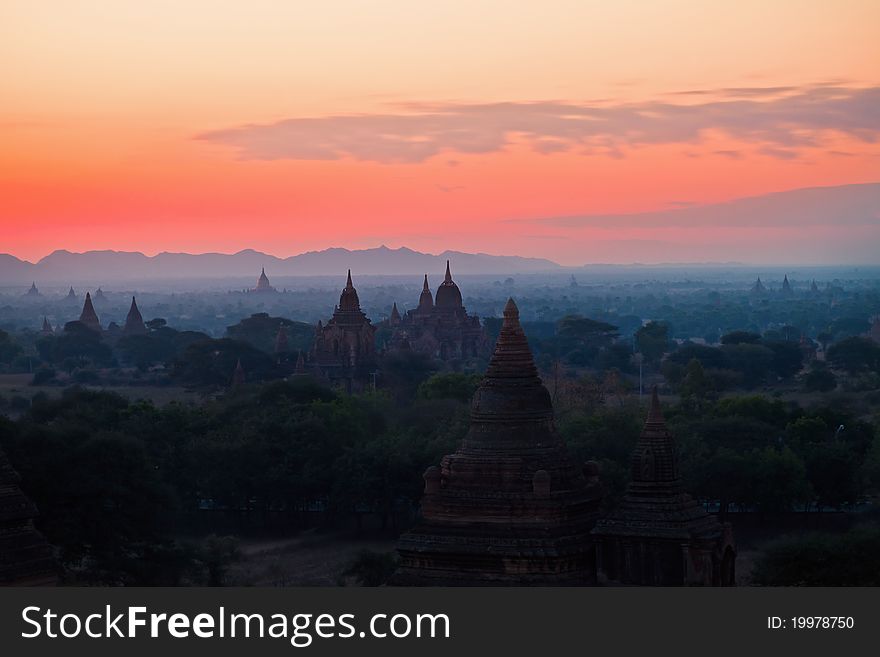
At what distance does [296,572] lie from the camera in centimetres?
4938

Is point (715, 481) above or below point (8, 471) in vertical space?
below

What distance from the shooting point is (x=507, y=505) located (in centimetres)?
2969

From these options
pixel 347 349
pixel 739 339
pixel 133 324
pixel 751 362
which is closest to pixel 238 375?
pixel 347 349

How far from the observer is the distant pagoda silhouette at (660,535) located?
28625 millimetres

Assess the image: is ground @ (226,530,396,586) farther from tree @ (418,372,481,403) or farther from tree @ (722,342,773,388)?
tree @ (722,342,773,388)

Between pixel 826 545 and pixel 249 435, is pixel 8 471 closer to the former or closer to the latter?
pixel 826 545

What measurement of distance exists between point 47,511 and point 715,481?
2044cm

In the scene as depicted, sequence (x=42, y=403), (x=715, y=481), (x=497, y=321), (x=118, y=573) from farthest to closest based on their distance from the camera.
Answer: (x=497, y=321), (x=42, y=403), (x=715, y=481), (x=118, y=573)

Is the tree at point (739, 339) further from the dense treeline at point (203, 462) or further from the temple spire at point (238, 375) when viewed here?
the dense treeline at point (203, 462)

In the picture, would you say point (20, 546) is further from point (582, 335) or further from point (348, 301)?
point (582, 335)

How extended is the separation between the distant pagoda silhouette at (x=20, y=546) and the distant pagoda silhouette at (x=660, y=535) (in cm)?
831

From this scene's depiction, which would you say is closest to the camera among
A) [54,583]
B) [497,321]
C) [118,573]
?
[54,583]

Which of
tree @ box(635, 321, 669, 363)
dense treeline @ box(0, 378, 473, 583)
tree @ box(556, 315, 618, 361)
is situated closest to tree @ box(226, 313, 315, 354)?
tree @ box(556, 315, 618, 361)

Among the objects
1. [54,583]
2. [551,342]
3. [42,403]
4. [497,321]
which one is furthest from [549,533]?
[497,321]
